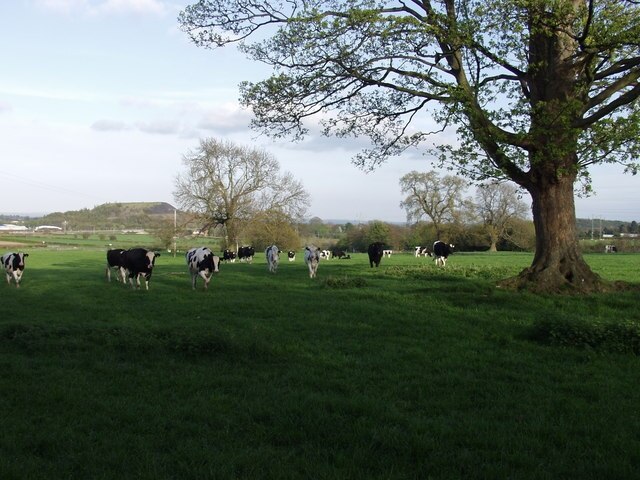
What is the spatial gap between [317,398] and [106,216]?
13108 centimetres

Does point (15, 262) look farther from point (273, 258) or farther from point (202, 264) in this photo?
point (273, 258)

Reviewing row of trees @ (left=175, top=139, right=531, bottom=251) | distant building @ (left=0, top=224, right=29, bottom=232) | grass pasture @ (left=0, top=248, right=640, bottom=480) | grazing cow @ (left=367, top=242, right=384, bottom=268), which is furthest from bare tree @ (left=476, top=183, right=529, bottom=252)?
distant building @ (left=0, top=224, right=29, bottom=232)

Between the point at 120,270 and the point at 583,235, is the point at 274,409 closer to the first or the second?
the point at 120,270

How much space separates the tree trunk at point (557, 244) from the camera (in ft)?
56.6

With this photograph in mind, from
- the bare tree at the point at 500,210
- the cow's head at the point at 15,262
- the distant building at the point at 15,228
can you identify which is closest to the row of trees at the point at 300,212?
the bare tree at the point at 500,210

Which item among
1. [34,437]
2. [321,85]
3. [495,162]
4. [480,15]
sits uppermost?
[480,15]

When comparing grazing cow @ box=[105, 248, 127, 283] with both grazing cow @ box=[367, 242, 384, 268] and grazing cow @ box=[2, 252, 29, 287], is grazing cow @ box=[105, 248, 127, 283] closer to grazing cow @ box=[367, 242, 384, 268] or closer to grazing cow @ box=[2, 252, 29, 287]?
grazing cow @ box=[2, 252, 29, 287]

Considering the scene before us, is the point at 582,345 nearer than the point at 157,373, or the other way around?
the point at 157,373

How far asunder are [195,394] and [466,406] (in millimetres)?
3424

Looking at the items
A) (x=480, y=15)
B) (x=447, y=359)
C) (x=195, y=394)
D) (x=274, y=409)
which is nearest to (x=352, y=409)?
(x=274, y=409)

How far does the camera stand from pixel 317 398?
23.3 ft

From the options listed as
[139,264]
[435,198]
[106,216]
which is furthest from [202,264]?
[106,216]

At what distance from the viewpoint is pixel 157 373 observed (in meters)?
8.44

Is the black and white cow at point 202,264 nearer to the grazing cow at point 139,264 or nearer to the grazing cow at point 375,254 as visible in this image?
the grazing cow at point 139,264
